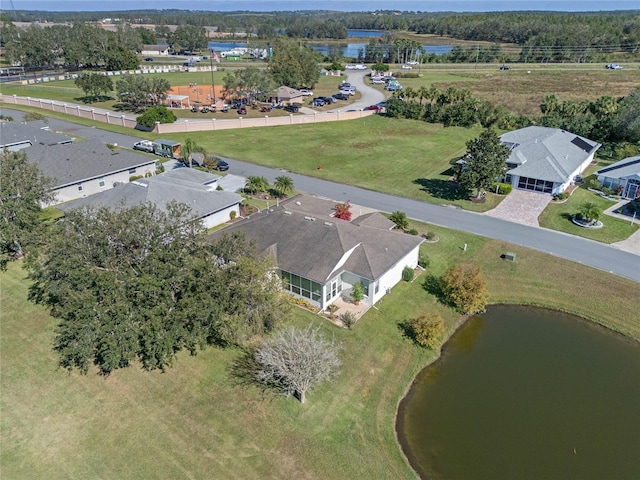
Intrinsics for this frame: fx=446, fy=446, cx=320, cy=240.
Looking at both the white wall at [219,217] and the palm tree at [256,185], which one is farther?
the palm tree at [256,185]

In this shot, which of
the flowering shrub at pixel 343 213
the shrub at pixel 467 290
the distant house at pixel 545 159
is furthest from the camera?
the distant house at pixel 545 159

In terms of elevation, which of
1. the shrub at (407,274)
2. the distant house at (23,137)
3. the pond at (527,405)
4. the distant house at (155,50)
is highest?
the distant house at (155,50)

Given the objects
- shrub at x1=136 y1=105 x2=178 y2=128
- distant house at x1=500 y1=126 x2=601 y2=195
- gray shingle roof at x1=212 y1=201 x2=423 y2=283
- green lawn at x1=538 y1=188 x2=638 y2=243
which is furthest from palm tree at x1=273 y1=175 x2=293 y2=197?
shrub at x1=136 y1=105 x2=178 y2=128

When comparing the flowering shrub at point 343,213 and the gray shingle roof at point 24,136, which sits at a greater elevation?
the gray shingle roof at point 24,136

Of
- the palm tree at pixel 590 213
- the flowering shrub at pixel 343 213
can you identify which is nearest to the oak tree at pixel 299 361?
the flowering shrub at pixel 343 213

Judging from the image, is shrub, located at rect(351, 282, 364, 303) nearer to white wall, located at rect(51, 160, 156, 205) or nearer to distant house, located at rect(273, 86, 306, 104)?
white wall, located at rect(51, 160, 156, 205)

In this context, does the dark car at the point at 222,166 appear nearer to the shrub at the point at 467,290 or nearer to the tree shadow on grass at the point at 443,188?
the tree shadow on grass at the point at 443,188

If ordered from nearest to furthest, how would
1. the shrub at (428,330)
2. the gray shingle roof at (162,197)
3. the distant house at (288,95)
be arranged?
1. the shrub at (428,330)
2. the gray shingle roof at (162,197)
3. the distant house at (288,95)

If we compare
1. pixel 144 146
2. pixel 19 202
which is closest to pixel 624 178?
pixel 19 202

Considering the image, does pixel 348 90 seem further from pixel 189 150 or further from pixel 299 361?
pixel 299 361
